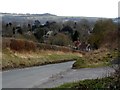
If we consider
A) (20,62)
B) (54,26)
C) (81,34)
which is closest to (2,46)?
(20,62)

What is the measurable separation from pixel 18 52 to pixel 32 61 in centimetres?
213

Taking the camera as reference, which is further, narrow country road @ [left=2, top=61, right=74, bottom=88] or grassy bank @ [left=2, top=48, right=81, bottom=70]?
grassy bank @ [left=2, top=48, right=81, bottom=70]

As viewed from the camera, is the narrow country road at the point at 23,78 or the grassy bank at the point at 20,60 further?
the grassy bank at the point at 20,60

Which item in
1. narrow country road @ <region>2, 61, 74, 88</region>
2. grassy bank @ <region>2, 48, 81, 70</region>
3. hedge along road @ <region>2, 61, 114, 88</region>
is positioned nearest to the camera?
hedge along road @ <region>2, 61, 114, 88</region>

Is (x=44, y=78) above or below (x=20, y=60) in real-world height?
above

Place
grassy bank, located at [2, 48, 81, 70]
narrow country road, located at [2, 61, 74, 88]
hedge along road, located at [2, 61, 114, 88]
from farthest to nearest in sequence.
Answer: grassy bank, located at [2, 48, 81, 70] < narrow country road, located at [2, 61, 74, 88] < hedge along road, located at [2, 61, 114, 88]

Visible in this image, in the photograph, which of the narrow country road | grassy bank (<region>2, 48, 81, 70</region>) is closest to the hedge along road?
the narrow country road

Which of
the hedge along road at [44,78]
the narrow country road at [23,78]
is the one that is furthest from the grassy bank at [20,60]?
the hedge along road at [44,78]

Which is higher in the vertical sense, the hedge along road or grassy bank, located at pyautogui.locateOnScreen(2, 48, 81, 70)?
the hedge along road

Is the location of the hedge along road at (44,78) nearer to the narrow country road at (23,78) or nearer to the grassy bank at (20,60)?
the narrow country road at (23,78)

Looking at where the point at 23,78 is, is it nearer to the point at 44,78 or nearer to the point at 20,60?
the point at 44,78

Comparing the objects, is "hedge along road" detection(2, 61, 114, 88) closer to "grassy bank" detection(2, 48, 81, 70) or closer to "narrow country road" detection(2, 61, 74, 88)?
"narrow country road" detection(2, 61, 74, 88)

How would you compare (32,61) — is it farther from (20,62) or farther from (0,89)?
(0,89)

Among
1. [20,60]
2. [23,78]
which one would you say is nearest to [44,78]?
[23,78]
